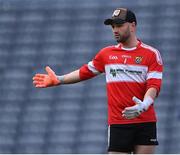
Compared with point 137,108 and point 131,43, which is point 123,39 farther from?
point 137,108

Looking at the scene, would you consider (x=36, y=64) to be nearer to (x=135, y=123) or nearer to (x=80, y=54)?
(x=80, y=54)

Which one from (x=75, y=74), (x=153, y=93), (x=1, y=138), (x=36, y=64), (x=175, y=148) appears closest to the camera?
(x=153, y=93)

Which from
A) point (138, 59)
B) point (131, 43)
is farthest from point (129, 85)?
point (131, 43)

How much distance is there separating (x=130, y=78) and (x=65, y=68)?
14.3 feet

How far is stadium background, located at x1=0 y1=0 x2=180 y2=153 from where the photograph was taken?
30.0 ft

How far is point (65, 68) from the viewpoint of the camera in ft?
32.2

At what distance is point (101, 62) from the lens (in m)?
5.70

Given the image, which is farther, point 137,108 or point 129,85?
point 129,85

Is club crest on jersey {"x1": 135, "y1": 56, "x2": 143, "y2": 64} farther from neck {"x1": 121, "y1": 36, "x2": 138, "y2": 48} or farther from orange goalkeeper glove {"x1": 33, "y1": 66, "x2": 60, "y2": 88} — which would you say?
orange goalkeeper glove {"x1": 33, "y1": 66, "x2": 60, "y2": 88}

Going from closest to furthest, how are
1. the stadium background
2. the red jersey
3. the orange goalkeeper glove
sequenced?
the red jersey
the orange goalkeeper glove
the stadium background

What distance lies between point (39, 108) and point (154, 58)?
4.21 metres

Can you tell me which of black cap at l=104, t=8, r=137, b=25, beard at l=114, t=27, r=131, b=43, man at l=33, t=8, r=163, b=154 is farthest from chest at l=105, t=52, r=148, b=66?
black cap at l=104, t=8, r=137, b=25

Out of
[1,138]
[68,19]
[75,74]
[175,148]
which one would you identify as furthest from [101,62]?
[68,19]

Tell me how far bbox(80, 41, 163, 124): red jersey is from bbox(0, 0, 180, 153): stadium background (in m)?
3.31
